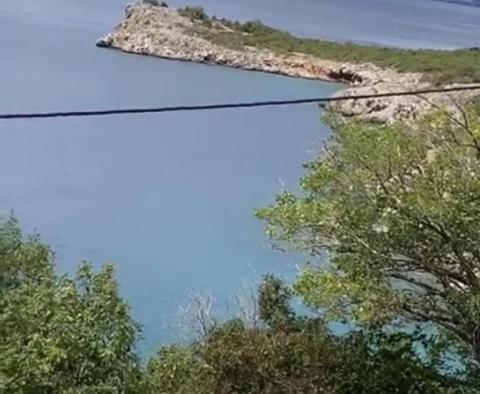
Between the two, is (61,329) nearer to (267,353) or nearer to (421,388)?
(267,353)

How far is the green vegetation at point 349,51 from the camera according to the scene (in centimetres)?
4038

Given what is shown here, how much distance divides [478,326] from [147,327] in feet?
20.6

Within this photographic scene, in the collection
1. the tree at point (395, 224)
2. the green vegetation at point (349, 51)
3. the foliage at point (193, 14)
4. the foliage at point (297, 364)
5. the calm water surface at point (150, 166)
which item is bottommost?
the foliage at point (297, 364)

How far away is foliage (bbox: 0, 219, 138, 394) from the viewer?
6.76 meters

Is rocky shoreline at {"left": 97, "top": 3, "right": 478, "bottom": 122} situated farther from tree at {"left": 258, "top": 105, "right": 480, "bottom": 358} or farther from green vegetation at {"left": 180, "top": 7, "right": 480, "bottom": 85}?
tree at {"left": 258, "top": 105, "right": 480, "bottom": 358}

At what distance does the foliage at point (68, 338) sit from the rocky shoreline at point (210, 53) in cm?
3173

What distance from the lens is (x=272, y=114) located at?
1246 inches

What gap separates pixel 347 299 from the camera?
320 inches

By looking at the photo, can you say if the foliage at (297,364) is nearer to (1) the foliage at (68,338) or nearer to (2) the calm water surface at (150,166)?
(1) the foliage at (68,338)

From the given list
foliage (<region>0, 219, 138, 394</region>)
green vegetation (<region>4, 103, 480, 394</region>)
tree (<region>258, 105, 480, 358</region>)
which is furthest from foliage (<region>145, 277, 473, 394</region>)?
foliage (<region>0, 219, 138, 394</region>)

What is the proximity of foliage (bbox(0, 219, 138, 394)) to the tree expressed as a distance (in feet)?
5.45

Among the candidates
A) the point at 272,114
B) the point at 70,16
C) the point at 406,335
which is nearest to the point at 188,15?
the point at 70,16

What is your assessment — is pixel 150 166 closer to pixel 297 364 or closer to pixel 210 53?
pixel 297 364

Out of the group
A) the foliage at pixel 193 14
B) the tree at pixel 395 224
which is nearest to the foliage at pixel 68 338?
the tree at pixel 395 224
